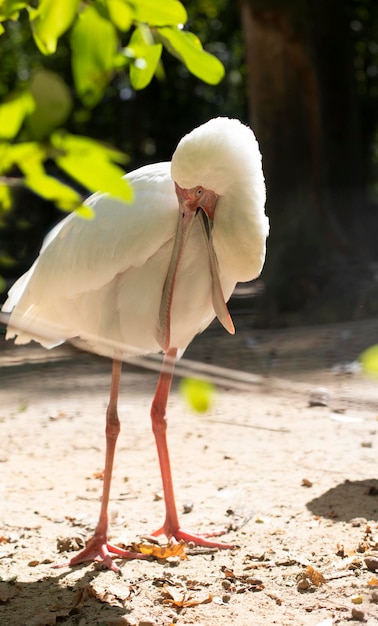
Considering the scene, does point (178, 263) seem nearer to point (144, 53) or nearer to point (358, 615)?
point (358, 615)

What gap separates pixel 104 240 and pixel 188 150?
2.04ft

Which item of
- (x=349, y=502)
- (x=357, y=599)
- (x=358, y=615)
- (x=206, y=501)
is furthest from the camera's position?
(x=206, y=501)

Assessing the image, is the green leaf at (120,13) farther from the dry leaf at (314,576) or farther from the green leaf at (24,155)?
the dry leaf at (314,576)

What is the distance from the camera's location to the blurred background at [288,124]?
860 centimetres

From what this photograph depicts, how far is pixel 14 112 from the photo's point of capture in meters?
1.01

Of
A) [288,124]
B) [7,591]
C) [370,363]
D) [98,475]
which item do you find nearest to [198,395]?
[370,363]

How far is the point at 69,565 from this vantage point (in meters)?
3.46

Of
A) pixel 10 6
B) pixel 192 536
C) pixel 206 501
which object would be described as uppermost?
pixel 10 6

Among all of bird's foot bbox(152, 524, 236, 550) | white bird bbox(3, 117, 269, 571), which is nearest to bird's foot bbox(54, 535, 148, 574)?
white bird bbox(3, 117, 269, 571)

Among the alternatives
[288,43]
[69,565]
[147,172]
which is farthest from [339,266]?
Result: [69,565]

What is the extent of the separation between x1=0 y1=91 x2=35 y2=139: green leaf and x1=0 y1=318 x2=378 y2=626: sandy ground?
43 cm

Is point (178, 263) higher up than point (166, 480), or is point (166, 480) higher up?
point (178, 263)

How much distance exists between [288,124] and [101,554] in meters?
6.07

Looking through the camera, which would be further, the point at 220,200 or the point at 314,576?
the point at 220,200
